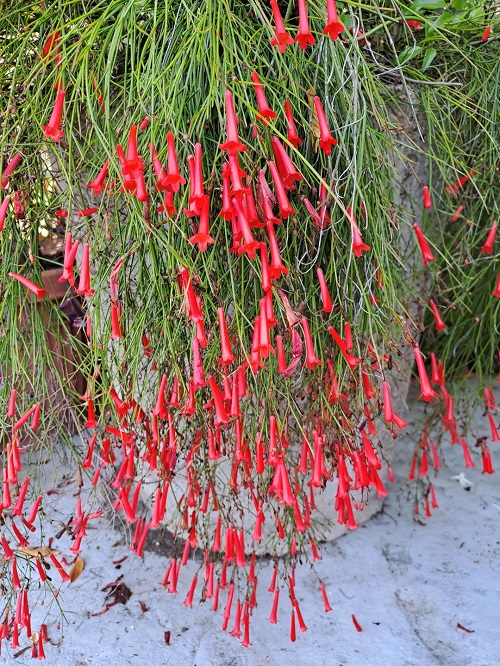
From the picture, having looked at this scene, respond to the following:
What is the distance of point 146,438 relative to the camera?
106 cm

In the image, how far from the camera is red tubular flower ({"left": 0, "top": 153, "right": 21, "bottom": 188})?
3.12ft

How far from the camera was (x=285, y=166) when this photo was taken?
813mm

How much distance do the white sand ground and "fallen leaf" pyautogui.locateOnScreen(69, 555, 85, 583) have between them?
1 cm

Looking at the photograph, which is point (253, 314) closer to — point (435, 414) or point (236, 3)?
point (236, 3)

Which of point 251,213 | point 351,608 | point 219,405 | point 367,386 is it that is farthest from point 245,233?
point 351,608

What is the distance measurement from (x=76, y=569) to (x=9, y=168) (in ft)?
3.29

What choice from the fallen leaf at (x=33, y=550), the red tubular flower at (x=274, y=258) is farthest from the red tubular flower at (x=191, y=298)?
the fallen leaf at (x=33, y=550)

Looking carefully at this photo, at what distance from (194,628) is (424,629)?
0.51m

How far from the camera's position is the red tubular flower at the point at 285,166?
0.80 meters

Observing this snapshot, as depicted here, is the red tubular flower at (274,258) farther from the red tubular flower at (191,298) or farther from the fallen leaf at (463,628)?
the fallen leaf at (463,628)

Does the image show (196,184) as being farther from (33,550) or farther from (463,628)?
(463,628)

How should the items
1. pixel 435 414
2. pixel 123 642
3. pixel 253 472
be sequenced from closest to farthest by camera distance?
pixel 123 642 < pixel 253 472 < pixel 435 414

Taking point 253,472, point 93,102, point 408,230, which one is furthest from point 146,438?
point 408,230

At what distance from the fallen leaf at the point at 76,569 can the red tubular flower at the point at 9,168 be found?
0.91 m
